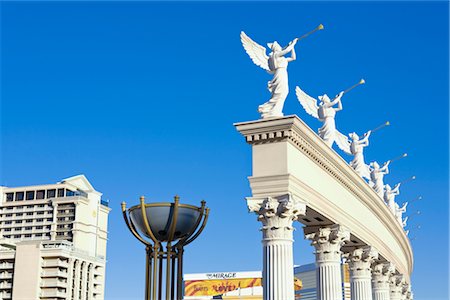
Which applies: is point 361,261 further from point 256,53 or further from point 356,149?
point 256,53

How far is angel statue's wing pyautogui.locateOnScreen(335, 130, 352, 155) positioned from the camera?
3866 centimetres

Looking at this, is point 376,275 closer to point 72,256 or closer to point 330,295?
point 330,295

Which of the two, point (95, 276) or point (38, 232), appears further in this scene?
point (38, 232)

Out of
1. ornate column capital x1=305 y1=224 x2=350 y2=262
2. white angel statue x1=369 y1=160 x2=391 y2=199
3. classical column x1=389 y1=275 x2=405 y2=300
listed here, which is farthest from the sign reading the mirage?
ornate column capital x1=305 y1=224 x2=350 y2=262

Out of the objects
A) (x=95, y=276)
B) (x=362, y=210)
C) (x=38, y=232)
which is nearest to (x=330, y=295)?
(x=362, y=210)

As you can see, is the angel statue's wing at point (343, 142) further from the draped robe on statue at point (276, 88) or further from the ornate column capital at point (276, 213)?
the ornate column capital at point (276, 213)

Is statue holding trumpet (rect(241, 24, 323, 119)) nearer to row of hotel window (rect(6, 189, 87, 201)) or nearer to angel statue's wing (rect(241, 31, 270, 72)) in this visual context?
angel statue's wing (rect(241, 31, 270, 72))

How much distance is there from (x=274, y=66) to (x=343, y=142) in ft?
42.0

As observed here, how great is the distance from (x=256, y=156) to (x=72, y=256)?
131732 mm

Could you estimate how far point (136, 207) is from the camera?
47.7 ft

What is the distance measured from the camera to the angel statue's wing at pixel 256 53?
28297 mm

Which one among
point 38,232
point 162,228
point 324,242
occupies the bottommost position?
point 162,228

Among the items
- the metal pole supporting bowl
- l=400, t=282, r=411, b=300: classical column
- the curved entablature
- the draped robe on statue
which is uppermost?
the draped robe on statue

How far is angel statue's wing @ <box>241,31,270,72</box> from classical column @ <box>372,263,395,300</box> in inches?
753
